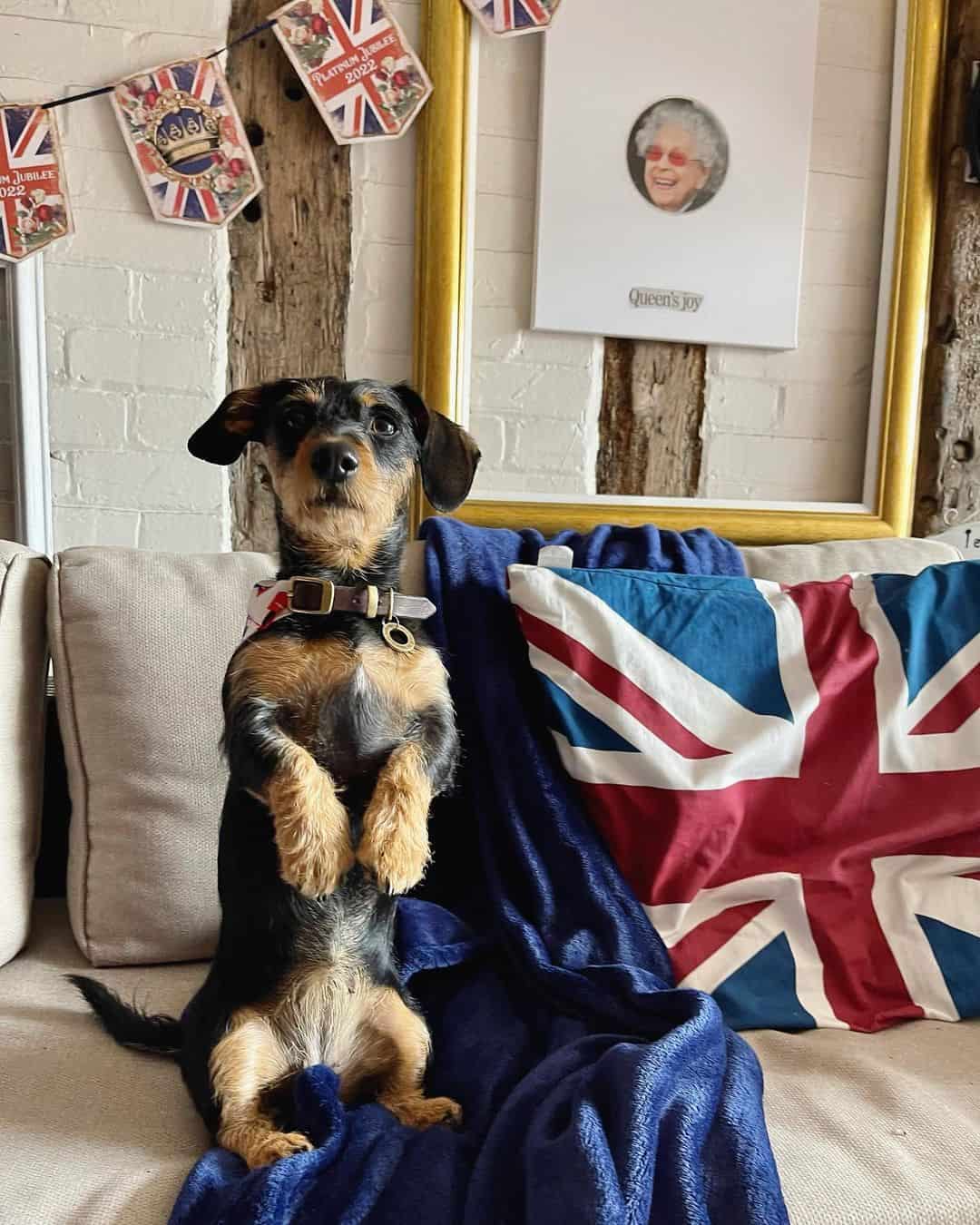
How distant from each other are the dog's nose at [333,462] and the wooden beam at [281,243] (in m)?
0.75

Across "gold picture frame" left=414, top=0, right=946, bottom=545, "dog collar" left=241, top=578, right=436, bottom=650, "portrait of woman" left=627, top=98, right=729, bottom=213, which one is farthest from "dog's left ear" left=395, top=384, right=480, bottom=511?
"portrait of woman" left=627, top=98, right=729, bottom=213

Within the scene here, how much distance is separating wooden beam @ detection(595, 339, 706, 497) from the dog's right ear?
2.98ft

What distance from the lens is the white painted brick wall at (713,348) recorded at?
1854mm

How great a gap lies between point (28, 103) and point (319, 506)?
3.73 feet

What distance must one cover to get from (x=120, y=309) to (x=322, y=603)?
38.3 inches

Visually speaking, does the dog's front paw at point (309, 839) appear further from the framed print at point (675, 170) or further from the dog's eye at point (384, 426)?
the framed print at point (675, 170)

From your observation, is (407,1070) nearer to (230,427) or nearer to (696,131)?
(230,427)

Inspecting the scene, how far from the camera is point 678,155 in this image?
6.31ft

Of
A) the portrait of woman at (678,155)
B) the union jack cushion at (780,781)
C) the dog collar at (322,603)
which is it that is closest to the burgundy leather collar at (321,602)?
the dog collar at (322,603)

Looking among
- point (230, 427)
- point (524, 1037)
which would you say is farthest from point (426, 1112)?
point (230, 427)

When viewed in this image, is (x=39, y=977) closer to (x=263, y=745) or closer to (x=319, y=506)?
(x=263, y=745)

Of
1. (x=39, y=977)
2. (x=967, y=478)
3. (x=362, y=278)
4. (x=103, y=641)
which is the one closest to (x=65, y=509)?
(x=103, y=641)

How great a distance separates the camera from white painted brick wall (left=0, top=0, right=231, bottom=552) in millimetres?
1706

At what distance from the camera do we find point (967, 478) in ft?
6.93
